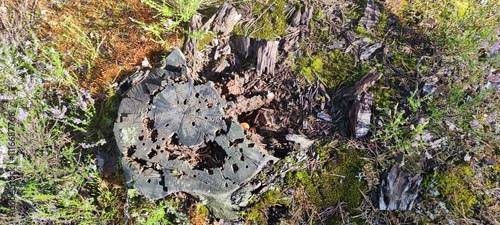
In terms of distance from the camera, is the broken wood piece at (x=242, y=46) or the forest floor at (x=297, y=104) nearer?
the forest floor at (x=297, y=104)

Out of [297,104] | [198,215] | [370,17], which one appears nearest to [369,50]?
[370,17]

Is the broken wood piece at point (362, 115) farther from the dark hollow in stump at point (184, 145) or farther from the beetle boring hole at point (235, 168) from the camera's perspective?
the beetle boring hole at point (235, 168)

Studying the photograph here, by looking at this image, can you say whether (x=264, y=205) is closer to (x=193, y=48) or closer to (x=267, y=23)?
(x=193, y=48)

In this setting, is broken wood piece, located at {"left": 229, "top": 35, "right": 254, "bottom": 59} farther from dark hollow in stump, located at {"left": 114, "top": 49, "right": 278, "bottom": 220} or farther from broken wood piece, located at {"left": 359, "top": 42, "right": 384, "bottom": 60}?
broken wood piece, located at {"left": 359, "top": 42, "right": 384, "bottom": 60}

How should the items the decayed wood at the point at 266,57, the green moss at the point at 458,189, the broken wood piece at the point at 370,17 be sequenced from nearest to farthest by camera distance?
the green moss at the point at 458,189
the decayed wood at the point at 266,57
the broken wood piece at the point at 370,17

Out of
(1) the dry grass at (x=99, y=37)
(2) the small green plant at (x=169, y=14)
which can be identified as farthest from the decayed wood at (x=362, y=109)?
(1) the dry grass at (x=99, y=37)

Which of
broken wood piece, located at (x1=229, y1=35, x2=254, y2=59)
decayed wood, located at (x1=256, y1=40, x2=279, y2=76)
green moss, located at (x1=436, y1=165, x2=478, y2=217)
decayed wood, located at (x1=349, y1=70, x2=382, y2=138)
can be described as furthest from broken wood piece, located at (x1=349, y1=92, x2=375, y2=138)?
broken wood piece, located at (x1=229, y1=35, x2=254, y2=59)

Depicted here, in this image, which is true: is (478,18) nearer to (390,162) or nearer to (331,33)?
(331,33)
